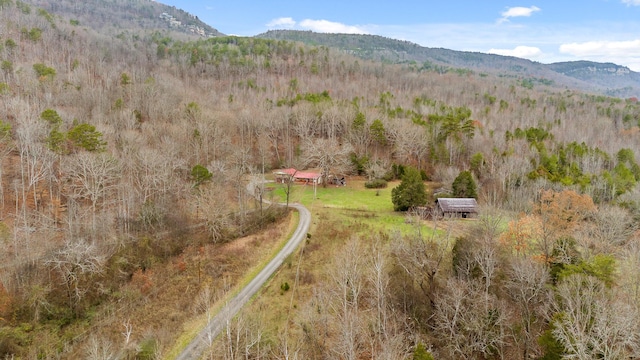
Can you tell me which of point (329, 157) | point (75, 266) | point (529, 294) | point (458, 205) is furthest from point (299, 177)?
point (529, 294)

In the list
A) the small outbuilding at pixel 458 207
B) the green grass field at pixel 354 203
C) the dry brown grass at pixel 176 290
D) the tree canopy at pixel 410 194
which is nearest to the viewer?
the dry brown grass at pixel 176 290

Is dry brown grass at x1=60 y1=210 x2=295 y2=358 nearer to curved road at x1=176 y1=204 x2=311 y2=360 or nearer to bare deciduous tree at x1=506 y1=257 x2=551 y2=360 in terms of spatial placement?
curved road at x1=176 y1=204 x2=311 y2=360

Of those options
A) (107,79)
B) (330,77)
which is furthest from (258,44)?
(107,79)

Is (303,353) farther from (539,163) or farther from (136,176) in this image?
(539,163)

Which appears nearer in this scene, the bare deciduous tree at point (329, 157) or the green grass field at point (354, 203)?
the green grass field at point (354, 203)

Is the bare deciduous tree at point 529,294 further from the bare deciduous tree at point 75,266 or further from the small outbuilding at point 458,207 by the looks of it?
the bare deciduous tree at point 75,266

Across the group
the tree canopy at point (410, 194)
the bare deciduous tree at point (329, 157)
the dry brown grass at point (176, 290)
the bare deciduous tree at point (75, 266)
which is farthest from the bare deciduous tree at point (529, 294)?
the bare deciduous tree at point (329, 157)

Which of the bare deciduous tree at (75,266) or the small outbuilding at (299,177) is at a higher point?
the small outbuilding at (299,177)
